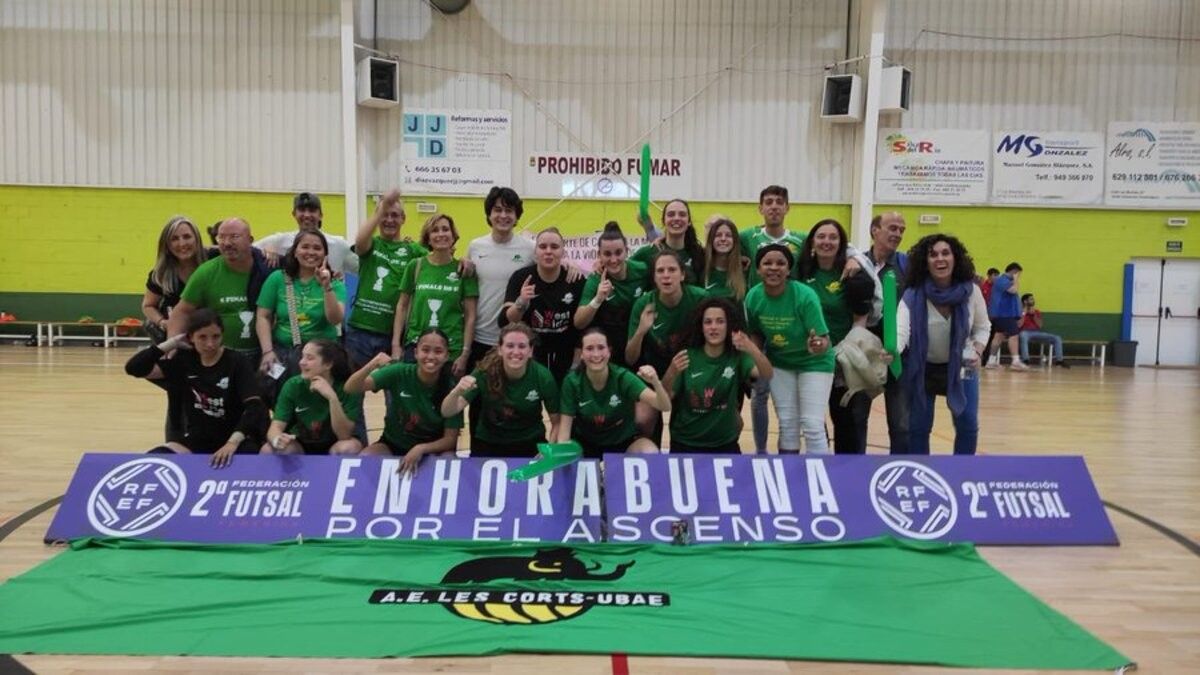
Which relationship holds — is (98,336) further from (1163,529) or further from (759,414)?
(1163,529)

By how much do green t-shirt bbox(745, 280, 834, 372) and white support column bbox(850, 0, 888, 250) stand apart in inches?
375

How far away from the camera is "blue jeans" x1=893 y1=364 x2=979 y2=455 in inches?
196

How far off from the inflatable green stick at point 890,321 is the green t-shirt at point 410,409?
2.51 meters

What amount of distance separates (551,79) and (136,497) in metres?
11.8

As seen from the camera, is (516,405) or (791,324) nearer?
(516,405)

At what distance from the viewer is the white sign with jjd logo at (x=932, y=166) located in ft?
48.5

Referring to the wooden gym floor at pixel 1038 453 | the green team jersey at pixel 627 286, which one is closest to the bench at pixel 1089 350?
the wooden gym floor at pixel 1038 453

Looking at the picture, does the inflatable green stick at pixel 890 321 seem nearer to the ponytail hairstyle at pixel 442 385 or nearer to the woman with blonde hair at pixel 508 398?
the woman with blonde hair at pixel 508 398

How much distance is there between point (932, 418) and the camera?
4.98 meters

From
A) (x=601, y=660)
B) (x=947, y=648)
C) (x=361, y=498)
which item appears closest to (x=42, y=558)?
(x=361, y=498)

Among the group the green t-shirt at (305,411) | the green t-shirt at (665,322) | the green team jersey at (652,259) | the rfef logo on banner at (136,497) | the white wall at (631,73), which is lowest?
the rfef logo on banner at (136,497)

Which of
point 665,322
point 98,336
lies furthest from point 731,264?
point 98,336

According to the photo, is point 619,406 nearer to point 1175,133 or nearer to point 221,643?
point 221,643

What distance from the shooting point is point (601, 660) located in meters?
2.82
